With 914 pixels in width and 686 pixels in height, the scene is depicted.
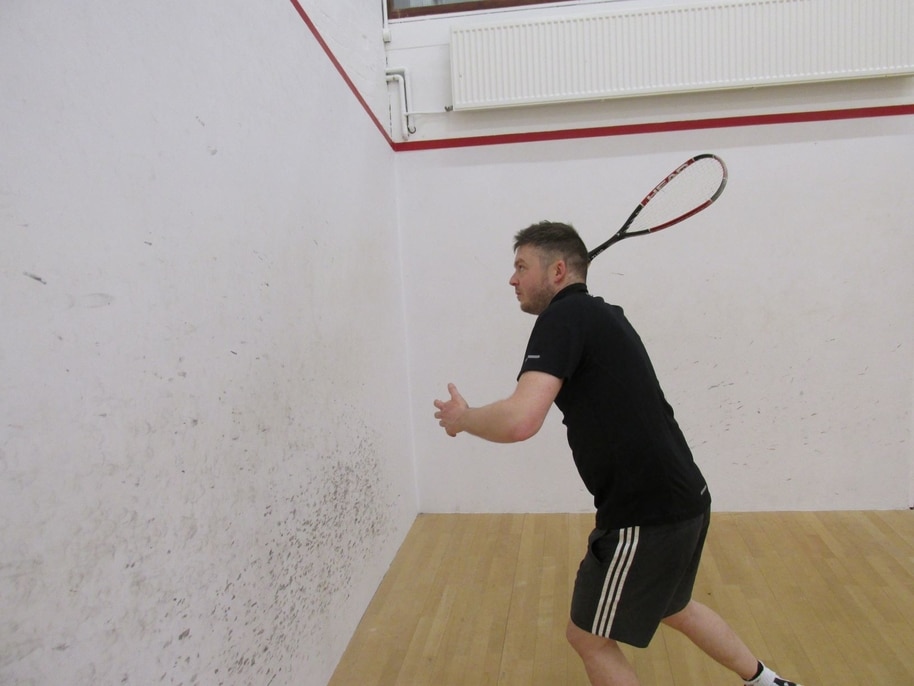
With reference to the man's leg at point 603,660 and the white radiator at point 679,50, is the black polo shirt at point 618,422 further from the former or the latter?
the white radiator at point 679,50

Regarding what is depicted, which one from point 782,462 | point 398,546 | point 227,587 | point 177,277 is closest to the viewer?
point 177,277

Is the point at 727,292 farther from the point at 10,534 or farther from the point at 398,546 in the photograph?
the point at 10,534

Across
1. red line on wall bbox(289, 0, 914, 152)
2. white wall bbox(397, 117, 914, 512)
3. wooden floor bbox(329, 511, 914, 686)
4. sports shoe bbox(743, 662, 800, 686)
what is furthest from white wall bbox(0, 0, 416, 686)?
sports shoe bbox(743, 662, 800, 686)

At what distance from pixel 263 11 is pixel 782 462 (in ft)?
8.34

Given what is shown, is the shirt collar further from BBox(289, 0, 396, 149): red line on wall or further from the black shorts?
BBox(289, 0, 396, 149): red line on wall

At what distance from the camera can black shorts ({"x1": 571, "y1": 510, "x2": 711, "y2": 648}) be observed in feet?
4.26

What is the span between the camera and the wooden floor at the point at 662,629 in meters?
1.80

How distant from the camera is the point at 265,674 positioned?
144 centimetres

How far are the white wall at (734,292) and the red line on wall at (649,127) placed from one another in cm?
3

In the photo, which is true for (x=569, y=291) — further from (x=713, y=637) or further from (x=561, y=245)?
(x=713, y=637)

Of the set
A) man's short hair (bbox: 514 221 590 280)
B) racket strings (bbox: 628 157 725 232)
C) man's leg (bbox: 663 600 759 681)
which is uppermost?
racket strings (bbox: 628 157 725 232)

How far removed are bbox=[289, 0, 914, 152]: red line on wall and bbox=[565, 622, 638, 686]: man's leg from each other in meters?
1.88

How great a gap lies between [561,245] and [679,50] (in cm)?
168

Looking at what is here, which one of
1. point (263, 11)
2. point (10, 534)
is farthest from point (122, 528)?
point (263, 11)
